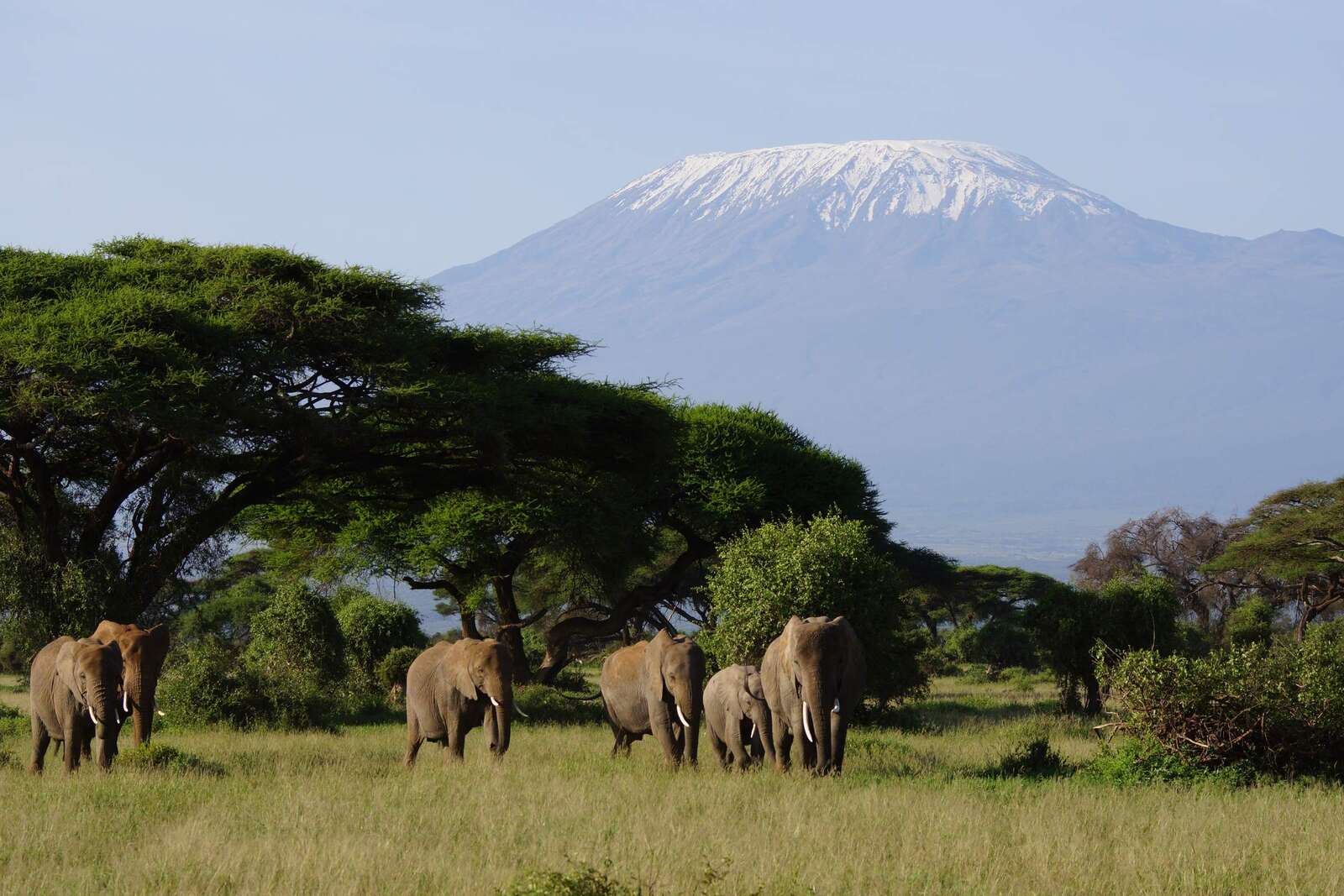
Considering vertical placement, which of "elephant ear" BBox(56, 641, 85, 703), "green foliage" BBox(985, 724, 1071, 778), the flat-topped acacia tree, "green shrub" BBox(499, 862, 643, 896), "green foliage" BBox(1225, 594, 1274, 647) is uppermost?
the flat-topped acacia tree

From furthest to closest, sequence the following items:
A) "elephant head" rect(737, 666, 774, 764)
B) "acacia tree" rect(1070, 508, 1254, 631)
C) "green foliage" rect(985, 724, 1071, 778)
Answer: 1. "acacia tree" rect(1070, 508, 1254, 631)
2. "green foliage" rect(985, 724, 1071, 778)
3. "elephant head" rect(737, 666, 774, 764)

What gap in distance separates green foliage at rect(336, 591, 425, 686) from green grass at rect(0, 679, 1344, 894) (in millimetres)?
20394

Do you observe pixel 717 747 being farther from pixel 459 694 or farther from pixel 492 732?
pixel 459 694

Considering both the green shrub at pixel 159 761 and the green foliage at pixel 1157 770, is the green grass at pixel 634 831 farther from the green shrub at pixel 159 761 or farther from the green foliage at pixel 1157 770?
the green foliage at pixel 1157 770

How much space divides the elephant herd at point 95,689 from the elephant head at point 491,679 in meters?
3.84

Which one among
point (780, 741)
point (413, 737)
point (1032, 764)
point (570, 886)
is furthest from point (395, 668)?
point (570, 886)

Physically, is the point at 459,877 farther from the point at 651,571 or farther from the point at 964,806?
the point at 651,571

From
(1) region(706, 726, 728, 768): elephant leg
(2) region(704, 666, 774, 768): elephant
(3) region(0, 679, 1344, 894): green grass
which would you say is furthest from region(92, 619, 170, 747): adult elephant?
(1) region(706, 726, 728, 768): elephant leg

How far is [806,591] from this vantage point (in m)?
30.0

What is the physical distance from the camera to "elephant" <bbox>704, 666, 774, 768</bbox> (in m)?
21.5

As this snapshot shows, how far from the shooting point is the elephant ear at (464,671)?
21672 mm

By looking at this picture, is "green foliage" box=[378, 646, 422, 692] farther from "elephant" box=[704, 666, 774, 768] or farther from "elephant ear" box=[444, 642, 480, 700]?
"elephant" box=[704, 666, 774, 768]

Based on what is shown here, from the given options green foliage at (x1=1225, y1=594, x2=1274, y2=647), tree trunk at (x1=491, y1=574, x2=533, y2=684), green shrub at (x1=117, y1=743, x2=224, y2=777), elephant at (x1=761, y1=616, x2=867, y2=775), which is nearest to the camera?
green shrub at (x1=117, y1=743, x2=224, y2=777)

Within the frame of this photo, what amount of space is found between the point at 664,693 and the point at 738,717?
40.9 inches
